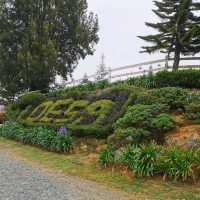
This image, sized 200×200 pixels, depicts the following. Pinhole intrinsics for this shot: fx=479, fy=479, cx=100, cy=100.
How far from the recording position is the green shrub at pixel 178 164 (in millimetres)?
11038

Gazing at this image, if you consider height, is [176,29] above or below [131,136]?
above

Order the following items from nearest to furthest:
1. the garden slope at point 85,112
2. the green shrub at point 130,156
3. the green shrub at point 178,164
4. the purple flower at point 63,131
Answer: the green shrub at point 178,164, the green shrub at point 130,156, the garden slope at point 85,112, the purple flower at point 63,131

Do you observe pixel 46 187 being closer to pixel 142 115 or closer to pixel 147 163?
pixel 147 163

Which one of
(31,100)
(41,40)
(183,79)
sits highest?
(41,40)

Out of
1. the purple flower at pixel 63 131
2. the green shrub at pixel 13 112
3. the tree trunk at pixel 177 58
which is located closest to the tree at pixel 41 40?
the green shrub at pixel 13 112

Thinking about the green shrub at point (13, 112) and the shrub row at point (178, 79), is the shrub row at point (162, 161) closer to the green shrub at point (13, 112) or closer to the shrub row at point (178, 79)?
the shrub row at point (178, 79)

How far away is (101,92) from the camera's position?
20641 millimetres

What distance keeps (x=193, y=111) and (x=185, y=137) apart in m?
1.94

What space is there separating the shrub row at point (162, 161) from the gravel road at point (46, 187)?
1210 mm

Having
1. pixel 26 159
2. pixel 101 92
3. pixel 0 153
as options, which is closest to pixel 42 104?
pixel 101 92

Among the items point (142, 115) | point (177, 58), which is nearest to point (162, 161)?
point (142, 115)

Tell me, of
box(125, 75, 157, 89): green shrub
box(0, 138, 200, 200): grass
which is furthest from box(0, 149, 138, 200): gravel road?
box(125, 75, 157, 89): green shrub

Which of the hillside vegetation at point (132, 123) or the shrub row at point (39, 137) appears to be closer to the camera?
the hillside vegetation at point (132, 123)

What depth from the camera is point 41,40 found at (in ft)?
121
